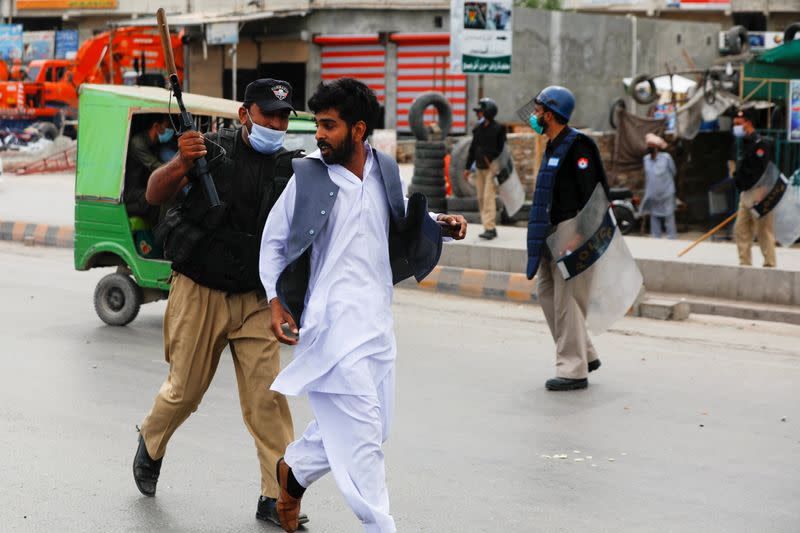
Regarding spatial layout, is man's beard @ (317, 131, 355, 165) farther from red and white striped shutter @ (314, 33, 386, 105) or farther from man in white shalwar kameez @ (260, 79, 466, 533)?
red and white striped shutter @ (314, 33, 386, 105)

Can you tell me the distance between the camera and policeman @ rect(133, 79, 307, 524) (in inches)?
196

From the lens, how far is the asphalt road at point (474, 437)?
520cm

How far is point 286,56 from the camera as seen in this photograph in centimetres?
3434

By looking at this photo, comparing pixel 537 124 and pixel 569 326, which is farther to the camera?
pixel 537 124

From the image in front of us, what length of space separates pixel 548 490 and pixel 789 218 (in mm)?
7832

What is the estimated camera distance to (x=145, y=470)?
5.26m

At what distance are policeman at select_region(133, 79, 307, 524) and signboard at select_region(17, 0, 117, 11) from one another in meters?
37.1

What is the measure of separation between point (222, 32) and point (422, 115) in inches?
578

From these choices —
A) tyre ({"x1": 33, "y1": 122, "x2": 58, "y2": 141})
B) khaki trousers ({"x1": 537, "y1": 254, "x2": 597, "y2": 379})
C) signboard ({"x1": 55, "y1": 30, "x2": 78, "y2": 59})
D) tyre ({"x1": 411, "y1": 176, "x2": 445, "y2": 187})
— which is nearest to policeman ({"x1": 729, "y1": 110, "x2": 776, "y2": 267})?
tyre ({"x1": 411, "y1": 176, "x2": 445, "y2": 187})

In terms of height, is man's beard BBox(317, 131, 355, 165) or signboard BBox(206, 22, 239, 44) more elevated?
signboard BBox(206, 22, 239, 44)

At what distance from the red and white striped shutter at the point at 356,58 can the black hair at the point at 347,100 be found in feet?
95.3

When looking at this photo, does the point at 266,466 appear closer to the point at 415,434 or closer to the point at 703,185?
the point at 415,434

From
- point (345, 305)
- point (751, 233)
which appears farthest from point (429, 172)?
point (345, 305)

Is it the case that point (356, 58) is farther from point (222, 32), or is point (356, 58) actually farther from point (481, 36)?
point (481, 36)
